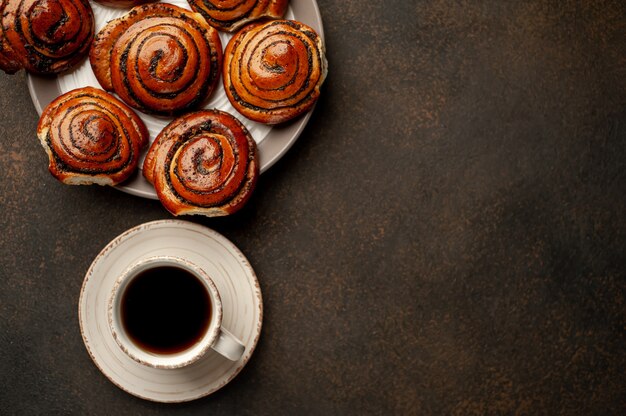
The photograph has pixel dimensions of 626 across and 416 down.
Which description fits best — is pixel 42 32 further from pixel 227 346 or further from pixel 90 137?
pixel 227 346

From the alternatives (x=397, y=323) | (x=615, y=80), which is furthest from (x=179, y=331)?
(x=615, y=80)

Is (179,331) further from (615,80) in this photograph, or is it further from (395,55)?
(615,80)

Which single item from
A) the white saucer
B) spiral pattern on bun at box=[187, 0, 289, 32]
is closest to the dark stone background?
the white saucer

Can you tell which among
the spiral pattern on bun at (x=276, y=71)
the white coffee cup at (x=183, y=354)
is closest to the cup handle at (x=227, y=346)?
the white coffee cup at (x=183, y=354)

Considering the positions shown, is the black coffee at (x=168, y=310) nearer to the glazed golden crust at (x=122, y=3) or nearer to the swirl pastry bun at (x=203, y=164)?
the swirl pastry bun at (x=203, y=164)

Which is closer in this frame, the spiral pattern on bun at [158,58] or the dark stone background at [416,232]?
the spiral pattern on bun at [158,58]

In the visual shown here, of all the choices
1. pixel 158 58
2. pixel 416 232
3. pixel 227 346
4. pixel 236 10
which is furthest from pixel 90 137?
pixel 416 232
